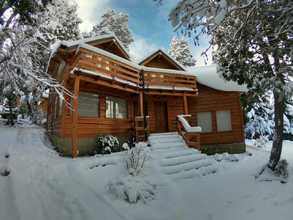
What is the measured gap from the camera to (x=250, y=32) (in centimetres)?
542

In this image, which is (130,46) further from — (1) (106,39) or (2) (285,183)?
(2) (285,183)

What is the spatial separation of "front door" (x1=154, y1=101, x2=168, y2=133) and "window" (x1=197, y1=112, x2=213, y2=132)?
2206mm

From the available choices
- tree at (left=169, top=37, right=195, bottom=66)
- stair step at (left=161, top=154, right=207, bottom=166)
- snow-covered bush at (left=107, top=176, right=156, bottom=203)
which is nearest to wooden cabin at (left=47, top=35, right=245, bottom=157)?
stair step at (left=161, top=154, right=207, bottom=166)

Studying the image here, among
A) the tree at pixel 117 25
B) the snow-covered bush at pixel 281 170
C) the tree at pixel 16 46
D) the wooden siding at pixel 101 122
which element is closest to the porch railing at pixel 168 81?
the wooden siding at pixel 101 122

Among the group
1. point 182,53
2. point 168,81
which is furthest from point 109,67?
point 182,53

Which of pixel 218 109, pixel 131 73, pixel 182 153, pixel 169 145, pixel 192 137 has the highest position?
pixel 131 73

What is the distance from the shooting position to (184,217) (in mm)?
5387

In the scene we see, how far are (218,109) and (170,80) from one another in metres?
3.81

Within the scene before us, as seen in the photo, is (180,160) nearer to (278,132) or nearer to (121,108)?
(278,132)

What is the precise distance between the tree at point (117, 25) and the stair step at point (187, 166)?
2124 cm

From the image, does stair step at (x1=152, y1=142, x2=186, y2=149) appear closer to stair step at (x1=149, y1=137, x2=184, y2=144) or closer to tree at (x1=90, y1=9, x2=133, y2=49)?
stair step at (x1=149, y1=137, x2=184, y2=144)

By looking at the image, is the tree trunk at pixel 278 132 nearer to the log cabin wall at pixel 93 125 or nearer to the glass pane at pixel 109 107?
the log cabin wall at pixel 93 125

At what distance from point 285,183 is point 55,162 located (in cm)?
773

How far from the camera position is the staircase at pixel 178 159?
853 centimetres
